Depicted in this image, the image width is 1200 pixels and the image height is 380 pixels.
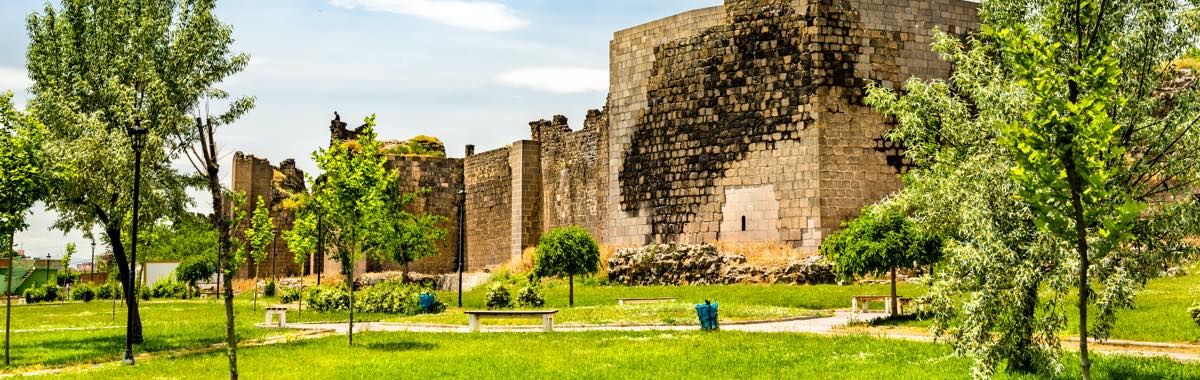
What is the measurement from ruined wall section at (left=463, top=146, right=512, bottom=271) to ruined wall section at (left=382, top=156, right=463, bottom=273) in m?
1.19

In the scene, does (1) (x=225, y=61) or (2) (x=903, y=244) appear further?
(2) (x=903, y=244)

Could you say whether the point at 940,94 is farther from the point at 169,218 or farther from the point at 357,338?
the point at 169,218

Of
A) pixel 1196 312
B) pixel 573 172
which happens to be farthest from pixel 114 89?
pixel 573 172

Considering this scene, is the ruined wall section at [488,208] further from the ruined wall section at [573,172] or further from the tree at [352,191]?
the tree at [352,191]

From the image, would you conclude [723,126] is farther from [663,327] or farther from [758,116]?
[663,327]

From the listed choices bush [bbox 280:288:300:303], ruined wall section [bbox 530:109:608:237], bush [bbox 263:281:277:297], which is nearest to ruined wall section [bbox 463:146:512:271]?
ruined wall section [bbox 530:109:608:237]

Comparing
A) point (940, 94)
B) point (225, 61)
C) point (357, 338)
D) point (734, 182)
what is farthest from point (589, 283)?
point (940, 94)

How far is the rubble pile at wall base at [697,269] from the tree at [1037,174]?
49.9ft

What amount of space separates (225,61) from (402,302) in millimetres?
11214

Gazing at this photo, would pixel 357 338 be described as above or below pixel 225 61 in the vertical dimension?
below

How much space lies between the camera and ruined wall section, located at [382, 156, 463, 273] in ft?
155

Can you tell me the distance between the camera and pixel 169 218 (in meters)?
18.4

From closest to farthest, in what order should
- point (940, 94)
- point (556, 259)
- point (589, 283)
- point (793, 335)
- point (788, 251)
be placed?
point (940, 94) < point (793, 335) < point (556, 259) < point (788, 251) < point (589, 283)

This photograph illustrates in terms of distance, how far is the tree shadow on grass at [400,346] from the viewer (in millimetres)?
15336
